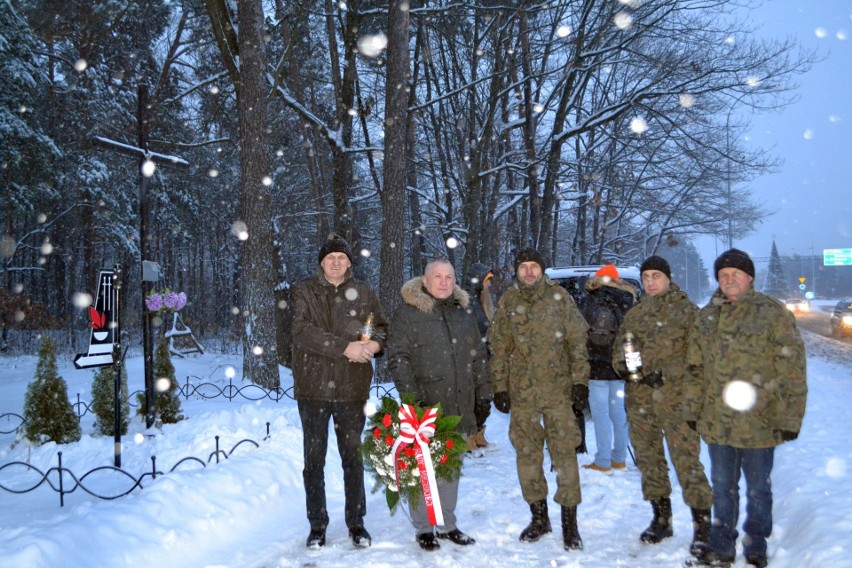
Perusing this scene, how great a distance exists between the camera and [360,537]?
15.1 feet

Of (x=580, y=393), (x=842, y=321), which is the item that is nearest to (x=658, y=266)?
(x=580, y=393)

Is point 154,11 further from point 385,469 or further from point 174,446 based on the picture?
point 385,469

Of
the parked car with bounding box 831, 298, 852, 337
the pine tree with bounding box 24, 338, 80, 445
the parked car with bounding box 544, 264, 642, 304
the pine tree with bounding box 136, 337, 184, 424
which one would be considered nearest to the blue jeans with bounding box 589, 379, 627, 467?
the parked car with bounding box 544, 264, 642, 304

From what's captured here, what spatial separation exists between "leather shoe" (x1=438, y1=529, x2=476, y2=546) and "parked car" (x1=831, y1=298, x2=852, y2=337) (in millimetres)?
30370

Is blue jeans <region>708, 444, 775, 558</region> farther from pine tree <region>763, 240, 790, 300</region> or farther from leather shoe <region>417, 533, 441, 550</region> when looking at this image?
pine tree <region>763, 240, 790, 300</region>

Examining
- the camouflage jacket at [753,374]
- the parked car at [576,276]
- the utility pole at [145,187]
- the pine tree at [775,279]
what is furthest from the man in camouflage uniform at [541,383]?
the pine tree at [775,279]

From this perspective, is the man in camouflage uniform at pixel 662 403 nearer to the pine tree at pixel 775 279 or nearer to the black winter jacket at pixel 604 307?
the black winter jacket at pixel 604 307

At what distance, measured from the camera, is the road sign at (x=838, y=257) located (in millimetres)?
84625

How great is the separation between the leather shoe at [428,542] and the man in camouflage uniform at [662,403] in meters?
1.57

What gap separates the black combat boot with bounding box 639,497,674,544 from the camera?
457 cm

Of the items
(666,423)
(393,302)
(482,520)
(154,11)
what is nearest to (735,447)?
(666,423)

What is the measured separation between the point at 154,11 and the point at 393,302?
18204 mm

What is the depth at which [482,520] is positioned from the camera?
519 cm

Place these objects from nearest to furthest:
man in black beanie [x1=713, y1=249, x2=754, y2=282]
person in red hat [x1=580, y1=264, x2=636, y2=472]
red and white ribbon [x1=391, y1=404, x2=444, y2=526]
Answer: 1. man in black beanie [x1=713, y1=249, x2=754, y2=282]
2. red and white ribbon [x1=391, y1=404, x2=444, y2=526]
3. person in red hat [x1=580, y1=264, x2=636, y2=472]
